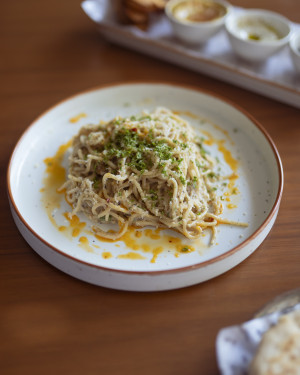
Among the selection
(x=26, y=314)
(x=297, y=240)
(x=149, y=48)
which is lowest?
(x=26, y=314)

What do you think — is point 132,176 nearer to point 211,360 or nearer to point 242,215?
point 242,215

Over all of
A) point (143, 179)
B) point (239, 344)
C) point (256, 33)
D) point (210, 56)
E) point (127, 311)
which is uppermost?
point (256, 33)

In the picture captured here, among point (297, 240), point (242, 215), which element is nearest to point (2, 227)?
point (242, 215)

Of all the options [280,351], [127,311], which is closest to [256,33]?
[127,311]

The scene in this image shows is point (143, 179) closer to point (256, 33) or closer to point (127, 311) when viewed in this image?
point (127, 311)

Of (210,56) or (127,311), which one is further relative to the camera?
(210,56)

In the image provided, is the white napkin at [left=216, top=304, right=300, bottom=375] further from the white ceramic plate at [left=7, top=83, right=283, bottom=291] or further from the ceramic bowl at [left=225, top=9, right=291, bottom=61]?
the ceramic bowl at [left=225, top=9, right=291, bottom=61]
